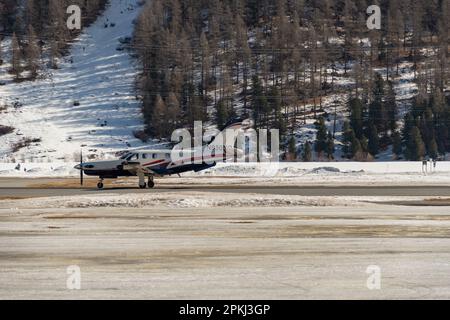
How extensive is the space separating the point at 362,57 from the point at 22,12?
74.8 m

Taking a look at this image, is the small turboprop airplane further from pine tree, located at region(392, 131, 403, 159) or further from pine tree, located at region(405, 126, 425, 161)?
pine tree, located at region(392, 131, 403, 159)

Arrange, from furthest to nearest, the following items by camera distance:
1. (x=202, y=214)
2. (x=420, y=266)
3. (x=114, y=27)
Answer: (x=114, y=27) → (x=202, y=214) → (x=420, y=266)

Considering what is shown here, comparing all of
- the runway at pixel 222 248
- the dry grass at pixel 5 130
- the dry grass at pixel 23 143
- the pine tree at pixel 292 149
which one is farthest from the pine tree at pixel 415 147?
the runway at pixel 222 248

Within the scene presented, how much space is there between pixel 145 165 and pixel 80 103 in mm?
80322

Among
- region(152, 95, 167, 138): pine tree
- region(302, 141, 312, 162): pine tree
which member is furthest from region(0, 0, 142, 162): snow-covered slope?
region(302, 141, 312, 162): pine tree

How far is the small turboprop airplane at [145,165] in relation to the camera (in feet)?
194

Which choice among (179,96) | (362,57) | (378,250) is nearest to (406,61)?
(362,57)

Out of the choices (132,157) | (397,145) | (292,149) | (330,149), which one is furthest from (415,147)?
(132,157)

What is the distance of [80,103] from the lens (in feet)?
448

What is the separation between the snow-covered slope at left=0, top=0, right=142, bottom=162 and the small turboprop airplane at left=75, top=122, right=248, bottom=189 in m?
50.4

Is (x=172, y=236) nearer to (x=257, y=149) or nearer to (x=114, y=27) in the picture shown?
(x=257, y=149)

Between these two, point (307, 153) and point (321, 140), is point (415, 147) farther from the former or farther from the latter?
point (307, 153)

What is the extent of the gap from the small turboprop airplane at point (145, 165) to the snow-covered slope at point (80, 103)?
50368mm
